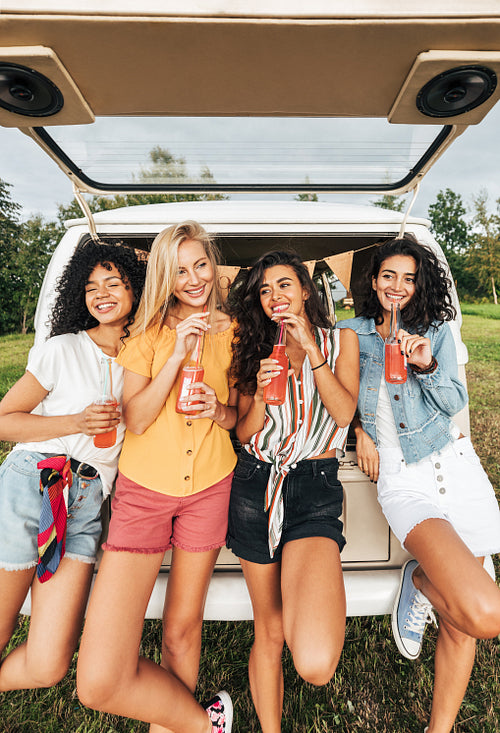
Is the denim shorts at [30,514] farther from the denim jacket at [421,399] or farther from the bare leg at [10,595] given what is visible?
the denim jacket at [421,399]

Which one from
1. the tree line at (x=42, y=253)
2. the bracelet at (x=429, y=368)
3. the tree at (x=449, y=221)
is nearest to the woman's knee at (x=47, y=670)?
the bracelet at (x=429, y=368)

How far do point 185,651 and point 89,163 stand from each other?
2.18m

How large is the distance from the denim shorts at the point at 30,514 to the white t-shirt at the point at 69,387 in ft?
0.22

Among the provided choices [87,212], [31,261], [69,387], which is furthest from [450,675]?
[31,261]

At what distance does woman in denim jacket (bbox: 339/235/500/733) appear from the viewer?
174 centimetres

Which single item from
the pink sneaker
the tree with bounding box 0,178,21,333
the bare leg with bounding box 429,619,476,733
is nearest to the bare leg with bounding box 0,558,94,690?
the pink sneaker

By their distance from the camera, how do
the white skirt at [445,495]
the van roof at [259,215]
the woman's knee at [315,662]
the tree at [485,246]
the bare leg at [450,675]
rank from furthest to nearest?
1. the tree at [485,246]
2. the van roof at [259,215]
3. the white skirt at [445,495]
4. the bare leg at [450,675]
5. the woman's knee at [315,662]

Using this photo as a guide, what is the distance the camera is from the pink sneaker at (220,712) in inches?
73.0

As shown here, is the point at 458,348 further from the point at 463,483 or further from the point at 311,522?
the point at 311,522

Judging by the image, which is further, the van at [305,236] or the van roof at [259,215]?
the van roof at [259,215]

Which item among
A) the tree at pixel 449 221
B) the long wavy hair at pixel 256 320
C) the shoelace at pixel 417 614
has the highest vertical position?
the tree at pixel 449 221

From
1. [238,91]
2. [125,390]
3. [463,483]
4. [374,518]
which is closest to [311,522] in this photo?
[374,518]

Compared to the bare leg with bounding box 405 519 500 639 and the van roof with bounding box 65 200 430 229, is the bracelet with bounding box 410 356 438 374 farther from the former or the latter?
the van roof with bounding box 65 200 430 229

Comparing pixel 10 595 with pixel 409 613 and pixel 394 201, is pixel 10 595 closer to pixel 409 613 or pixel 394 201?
pixel 409 613
